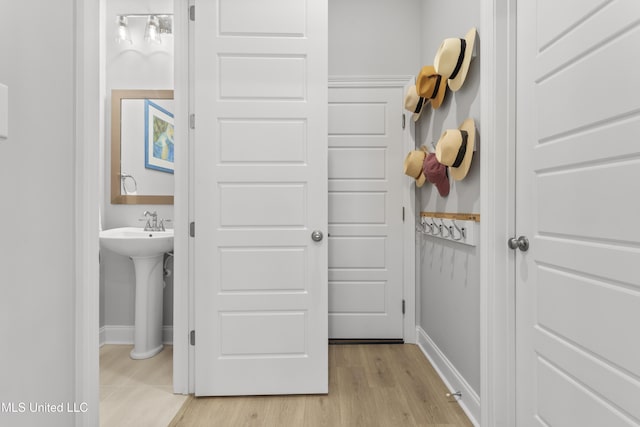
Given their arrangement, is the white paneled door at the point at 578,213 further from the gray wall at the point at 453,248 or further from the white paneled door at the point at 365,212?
the white paneled door at the point at 365,212

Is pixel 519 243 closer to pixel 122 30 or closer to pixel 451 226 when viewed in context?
pixel 451 226

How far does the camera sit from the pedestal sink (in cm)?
228

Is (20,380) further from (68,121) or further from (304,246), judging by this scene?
(304,246)

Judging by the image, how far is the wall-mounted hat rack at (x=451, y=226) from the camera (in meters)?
1.80

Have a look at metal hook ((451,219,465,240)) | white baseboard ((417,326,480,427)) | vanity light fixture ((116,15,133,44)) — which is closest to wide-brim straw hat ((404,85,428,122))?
metal hook ((451,219,465,240))

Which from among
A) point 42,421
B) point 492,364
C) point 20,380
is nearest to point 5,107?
point 20,380

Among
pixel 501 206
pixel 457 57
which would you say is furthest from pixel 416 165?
pixel 501 206

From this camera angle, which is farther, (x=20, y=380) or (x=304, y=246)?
(x=304, y=246)

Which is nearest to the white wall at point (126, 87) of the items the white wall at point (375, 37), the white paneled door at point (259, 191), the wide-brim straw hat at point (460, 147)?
the white paneled door at point (259, 191)

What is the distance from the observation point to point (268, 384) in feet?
6.47

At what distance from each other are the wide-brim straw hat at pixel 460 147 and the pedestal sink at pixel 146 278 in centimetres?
182

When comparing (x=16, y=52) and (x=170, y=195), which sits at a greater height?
(x=16, y=52)

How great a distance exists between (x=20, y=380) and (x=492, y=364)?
5.44 feet

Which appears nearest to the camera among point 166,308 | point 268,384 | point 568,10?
point 568,10
